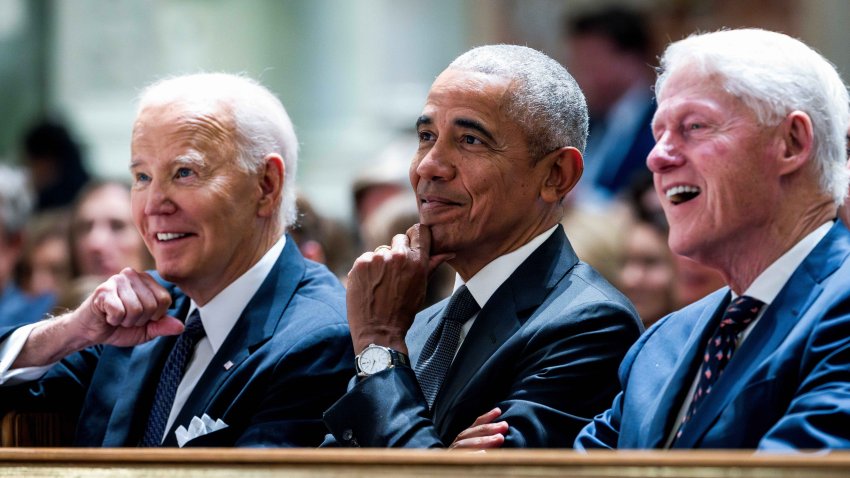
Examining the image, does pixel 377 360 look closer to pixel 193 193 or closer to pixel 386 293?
pixel 386 293

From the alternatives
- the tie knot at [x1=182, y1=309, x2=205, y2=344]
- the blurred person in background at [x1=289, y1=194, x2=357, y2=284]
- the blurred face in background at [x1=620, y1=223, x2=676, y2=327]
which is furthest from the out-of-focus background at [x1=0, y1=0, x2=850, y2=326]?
the tie knot at [x1=182, y1=309, x2=205, y2=344]

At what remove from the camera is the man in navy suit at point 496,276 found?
9.48ft

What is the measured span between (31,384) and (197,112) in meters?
0.84

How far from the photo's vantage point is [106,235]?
5.95m

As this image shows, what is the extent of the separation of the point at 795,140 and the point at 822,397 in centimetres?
52

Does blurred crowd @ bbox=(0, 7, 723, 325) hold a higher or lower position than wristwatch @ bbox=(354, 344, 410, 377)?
lower

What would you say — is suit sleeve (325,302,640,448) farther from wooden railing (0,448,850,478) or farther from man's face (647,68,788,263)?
wooden railing (0,448,850,478)

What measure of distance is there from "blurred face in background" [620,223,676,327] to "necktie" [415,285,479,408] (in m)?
1.73

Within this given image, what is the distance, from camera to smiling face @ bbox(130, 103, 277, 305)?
11.0ft

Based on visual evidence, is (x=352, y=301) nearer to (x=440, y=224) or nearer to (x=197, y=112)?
(x=440, y=224)

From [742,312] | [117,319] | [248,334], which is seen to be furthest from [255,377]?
[742,312]

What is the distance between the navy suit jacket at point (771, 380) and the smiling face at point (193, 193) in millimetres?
1094

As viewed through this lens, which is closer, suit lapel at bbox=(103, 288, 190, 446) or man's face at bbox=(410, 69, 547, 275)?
man's face at bbox=(410, 69, 547, 275)

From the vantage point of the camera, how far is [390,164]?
21.3 ft
